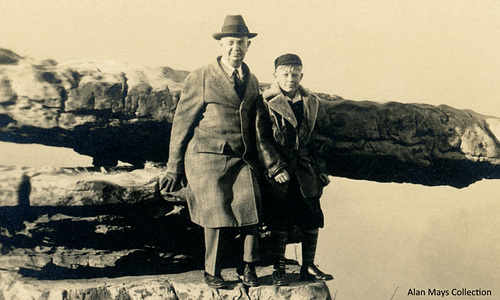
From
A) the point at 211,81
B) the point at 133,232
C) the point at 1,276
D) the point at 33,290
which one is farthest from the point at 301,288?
the point at 1,276

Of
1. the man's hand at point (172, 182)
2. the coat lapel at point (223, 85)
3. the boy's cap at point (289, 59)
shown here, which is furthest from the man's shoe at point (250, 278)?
the boy's cap at point (289, 59)

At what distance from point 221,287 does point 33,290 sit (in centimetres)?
152

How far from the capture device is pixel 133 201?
490 centimetres

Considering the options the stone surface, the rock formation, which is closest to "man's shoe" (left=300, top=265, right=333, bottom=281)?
the rock formation

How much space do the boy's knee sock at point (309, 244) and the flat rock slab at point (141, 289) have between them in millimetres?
216

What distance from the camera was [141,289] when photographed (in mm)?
4801

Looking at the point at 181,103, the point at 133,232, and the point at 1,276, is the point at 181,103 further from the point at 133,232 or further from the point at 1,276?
the point at 1,276

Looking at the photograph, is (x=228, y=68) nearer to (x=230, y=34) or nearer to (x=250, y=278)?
(x=230, y=34)

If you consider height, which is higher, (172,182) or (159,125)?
(159,125)

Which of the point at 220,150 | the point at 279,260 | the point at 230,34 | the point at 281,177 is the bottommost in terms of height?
the point at 279,260

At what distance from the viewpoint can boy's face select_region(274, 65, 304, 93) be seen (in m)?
4.91

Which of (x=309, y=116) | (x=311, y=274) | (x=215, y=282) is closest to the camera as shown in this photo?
(x=215, y=282)

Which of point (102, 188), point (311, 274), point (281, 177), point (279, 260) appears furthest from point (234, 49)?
point (311, 274)

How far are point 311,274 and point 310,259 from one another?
0.42 ft
